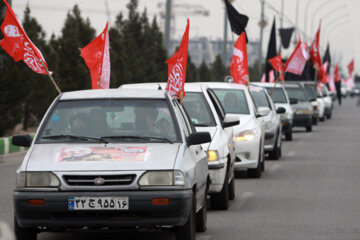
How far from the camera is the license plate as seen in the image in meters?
8.34

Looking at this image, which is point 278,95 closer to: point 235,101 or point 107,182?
point 235,101

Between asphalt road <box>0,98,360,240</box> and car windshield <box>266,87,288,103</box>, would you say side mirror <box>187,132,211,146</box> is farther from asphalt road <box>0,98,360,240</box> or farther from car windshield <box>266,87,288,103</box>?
car windshield <box>266,87,288,103</box>

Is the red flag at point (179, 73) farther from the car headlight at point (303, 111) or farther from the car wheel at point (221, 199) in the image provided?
the car headlight at point (303, 111)

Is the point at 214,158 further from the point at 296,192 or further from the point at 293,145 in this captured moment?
the point at 293,145

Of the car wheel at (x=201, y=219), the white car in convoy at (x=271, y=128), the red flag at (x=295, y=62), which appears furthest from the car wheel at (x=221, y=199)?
the red flag at (x=295, y=62)

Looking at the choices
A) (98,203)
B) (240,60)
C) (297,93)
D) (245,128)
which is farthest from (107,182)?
(297,93)

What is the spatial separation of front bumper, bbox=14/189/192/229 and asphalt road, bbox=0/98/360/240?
1587 millimetres

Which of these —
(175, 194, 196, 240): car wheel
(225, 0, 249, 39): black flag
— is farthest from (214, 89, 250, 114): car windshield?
(225, 0, 249, 39): black flag

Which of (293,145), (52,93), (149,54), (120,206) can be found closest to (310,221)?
(120,206)

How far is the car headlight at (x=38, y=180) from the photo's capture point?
8430mm

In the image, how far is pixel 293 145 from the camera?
29016 mm

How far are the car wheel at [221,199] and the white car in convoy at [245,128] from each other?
13.8 ft

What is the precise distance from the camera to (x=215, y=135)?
42.0 ft

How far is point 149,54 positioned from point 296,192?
3704 centimetres
